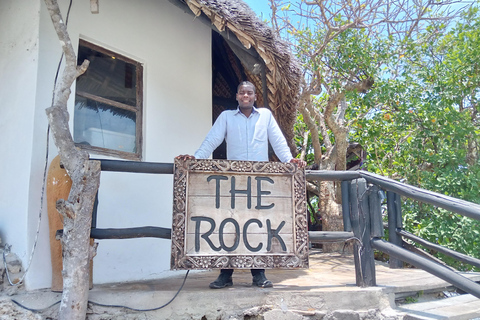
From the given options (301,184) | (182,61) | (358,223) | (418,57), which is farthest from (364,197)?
(418,57)

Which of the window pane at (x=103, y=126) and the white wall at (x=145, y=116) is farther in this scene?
the window pane at (x=103, y=126)

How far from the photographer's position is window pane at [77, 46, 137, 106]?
148 inches

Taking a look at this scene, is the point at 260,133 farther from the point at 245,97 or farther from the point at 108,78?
the point at 108,78

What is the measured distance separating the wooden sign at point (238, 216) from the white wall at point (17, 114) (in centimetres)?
122

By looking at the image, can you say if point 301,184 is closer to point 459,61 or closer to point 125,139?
point 125,139

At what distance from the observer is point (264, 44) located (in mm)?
3766

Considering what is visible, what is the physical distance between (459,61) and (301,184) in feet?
13.6

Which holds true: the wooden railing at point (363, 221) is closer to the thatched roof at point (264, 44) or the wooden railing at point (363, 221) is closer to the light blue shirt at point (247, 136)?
the light blue shirt at point (247, 136)

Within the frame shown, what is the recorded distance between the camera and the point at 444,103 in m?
5.73

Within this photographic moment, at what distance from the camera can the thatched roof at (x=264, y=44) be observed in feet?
11.6

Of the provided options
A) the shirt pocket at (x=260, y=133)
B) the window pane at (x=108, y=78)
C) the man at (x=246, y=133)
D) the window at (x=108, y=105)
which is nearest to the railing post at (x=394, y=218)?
the man at (x=246, y=133)

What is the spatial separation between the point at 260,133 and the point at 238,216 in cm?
78

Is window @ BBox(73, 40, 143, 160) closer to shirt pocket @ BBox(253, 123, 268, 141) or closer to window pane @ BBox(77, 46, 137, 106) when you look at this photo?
window pane @ BBox(77, 46, 137, 106)

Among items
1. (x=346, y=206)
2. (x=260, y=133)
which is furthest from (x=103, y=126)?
(x=346, y=206)
